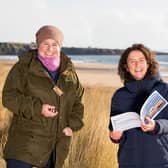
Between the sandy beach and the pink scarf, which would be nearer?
the pink scarf

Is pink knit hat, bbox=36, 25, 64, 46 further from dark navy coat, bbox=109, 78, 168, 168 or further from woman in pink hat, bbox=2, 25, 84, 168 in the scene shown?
dark navy coat, bbox=109, 78, 168, 168

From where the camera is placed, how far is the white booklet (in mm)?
4227

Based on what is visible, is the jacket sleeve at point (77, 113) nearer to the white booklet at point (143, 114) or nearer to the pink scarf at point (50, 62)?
the pink scarf at point (50, 62)

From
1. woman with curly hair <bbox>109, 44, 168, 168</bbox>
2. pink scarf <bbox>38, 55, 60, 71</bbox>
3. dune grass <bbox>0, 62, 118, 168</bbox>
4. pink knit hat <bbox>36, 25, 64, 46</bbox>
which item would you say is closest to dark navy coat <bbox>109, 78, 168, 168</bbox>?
woman with curly hair <bbox>109, 44, 168, 168</bbox>

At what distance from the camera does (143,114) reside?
4215mm

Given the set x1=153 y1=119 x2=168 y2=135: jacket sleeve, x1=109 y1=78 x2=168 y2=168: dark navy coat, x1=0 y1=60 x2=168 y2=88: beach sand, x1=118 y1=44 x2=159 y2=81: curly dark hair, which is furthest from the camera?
x1=0 y1=60 x2=168 y2=88: beach sand

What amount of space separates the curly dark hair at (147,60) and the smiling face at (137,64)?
0.03 m

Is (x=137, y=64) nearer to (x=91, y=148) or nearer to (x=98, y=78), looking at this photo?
(x=91, y=148)

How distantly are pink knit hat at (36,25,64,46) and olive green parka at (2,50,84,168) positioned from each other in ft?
0.42

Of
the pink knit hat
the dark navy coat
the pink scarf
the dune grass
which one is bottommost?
the dune grass

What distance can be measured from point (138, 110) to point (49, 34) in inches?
36.3

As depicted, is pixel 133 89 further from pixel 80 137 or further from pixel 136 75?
pixel 80 137

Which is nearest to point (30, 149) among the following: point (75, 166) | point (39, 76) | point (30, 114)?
point (30, 114)

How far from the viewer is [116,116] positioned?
14.1 ft
